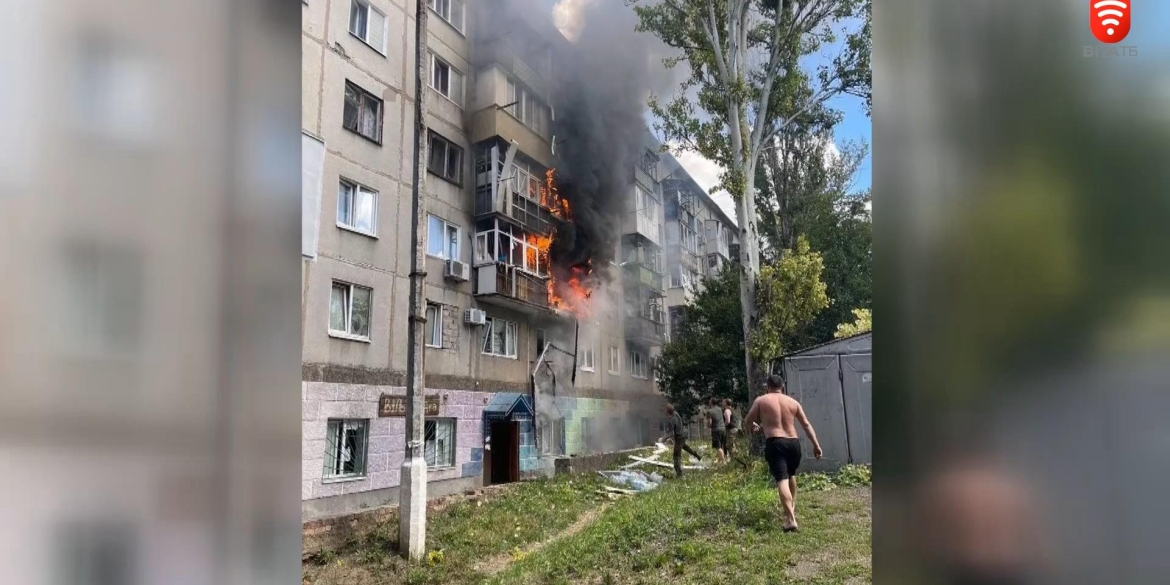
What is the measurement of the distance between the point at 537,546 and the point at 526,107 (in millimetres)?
1674

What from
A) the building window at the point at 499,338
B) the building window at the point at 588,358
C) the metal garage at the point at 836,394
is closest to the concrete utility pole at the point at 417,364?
the building window at the point at 499,338

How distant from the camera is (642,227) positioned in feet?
8.72

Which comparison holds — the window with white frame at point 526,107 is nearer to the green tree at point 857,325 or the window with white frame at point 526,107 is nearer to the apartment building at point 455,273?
the apartment building at point 455,273

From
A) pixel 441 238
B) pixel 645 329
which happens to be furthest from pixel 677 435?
pixel 441 238

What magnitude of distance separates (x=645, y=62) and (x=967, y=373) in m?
1.60

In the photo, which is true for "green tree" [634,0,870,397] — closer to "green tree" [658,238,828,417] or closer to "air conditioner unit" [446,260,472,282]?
"green tree" [658,238,828,417]

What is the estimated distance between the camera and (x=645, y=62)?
260cm

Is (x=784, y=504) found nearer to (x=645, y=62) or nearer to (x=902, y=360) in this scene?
(x=902, y=360)

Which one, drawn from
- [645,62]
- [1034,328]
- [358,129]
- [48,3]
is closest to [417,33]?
[358,129]

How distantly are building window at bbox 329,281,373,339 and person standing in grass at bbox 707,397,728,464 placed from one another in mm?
1321

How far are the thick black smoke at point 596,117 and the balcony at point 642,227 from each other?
0.22 ft

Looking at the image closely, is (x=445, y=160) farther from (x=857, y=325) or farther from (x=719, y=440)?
(x=857, y=325)

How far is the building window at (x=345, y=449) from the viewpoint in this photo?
2.34m

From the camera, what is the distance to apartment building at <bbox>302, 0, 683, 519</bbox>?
2.37m
